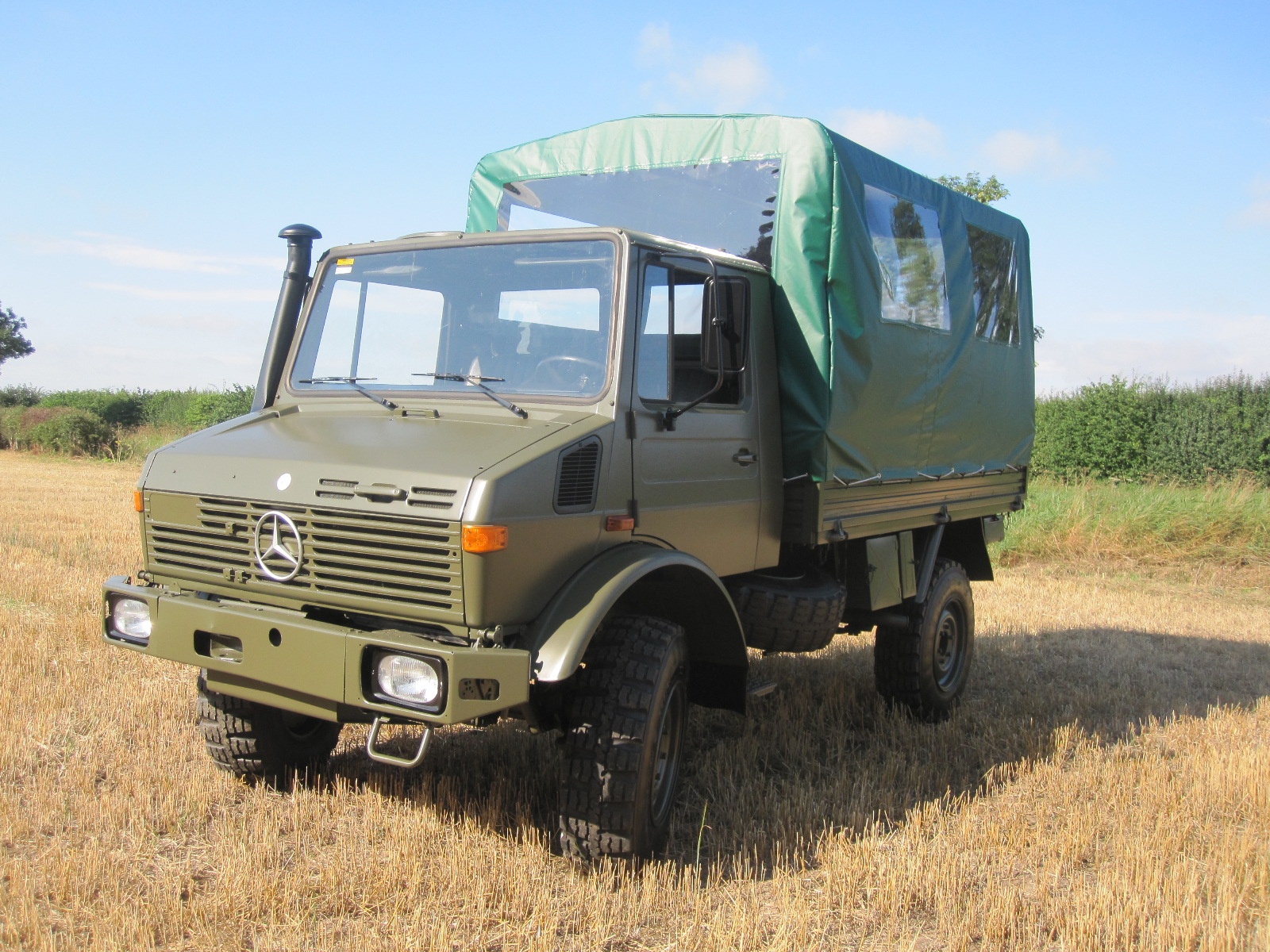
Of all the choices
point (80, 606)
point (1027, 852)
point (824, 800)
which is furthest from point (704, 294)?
point (80, 606)

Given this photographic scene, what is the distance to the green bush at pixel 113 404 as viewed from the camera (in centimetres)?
3859

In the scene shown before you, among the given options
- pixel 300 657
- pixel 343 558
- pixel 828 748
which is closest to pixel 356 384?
pixel 343 558

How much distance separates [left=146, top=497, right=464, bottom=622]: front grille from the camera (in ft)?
11.2

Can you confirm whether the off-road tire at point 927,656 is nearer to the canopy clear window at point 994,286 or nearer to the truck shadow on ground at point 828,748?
the truck shadow on ground at point 828,748

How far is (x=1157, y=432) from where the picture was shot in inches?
798

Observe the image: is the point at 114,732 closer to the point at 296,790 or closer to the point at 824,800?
the point at 296,790

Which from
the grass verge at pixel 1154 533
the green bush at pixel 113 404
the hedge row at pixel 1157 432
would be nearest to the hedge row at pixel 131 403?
the green bush at pixel 113 404

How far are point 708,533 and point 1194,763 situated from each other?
2.89 meters

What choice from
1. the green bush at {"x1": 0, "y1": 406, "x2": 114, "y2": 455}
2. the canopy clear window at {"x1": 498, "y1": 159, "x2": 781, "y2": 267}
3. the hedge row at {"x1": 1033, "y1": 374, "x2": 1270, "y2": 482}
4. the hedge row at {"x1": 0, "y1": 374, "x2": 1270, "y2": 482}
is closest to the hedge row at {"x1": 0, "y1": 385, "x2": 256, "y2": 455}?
Answer: the green bush at {"x1": 0, "y1": 406, "x2": 114, "y2": 455}

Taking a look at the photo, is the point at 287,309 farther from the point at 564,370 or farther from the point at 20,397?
the point at 20,397

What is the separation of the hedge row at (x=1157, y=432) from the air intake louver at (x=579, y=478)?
1828cm

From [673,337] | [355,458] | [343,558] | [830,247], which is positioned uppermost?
[830,247]

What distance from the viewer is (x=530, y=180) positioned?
6062mm

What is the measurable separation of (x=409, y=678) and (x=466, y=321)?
1.62m
